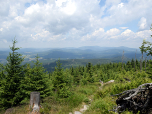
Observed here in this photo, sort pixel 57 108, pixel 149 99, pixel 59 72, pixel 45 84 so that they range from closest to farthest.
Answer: pixel 149 99 < pixel 57 108 < pixel 45 84 < pixel 59 72

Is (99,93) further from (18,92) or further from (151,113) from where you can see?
(18,92)

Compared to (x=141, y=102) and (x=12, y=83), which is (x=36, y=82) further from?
(x=141, y=102)

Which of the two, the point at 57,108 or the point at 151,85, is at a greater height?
the point at 151,85

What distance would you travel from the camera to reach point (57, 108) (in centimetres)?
559

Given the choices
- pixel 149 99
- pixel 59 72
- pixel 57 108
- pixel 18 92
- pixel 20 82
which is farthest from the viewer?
pixel 59 72

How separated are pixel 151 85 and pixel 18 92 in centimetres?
935

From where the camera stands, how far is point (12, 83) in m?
7.55

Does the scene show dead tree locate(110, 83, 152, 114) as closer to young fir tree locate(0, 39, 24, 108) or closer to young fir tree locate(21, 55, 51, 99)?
young fir tree locate(21, 55, 51, 99)

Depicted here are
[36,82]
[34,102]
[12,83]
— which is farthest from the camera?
[36,82]

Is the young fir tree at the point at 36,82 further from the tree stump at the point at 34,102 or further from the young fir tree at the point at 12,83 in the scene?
the tree stump at the point at 34,102

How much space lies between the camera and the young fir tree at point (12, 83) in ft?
24.2

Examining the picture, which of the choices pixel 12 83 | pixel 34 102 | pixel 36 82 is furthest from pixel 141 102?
pixel 12 83

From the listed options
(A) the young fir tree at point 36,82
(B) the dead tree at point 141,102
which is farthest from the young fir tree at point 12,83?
(B) the dead tree at point 141,102

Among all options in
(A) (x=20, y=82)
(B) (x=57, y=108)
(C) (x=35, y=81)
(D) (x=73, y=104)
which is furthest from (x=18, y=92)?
(D) (x=73, y=104)
